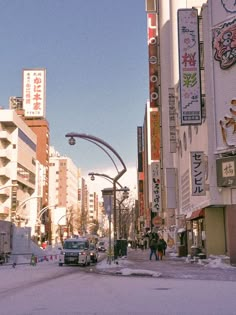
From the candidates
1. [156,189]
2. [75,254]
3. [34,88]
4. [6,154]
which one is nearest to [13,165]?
[6,154]

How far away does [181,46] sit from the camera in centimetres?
3528

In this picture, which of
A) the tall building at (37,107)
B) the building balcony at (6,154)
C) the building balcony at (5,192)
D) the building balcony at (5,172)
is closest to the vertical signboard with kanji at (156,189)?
the building balcony at (5,192)

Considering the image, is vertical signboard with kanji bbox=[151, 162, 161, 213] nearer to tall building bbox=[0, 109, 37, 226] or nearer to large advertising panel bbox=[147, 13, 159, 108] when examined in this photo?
large advertising panel bbox=[147, 13, 159, 108]

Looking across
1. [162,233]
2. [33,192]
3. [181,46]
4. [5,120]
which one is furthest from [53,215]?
[181,46]

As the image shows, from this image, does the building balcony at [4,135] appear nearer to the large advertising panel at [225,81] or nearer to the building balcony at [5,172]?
the building balcony at [5,172]

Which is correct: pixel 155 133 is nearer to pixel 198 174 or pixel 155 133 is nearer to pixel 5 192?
pixel 5 192

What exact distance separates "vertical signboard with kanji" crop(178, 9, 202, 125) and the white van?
11.0 m

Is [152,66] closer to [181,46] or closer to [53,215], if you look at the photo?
[181,46]

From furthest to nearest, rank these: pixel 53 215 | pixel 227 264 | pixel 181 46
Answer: pixel 53 215 → pixel 181 46 → pixel 227 264

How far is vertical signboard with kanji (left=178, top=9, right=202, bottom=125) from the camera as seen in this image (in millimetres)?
34831

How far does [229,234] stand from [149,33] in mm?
45346

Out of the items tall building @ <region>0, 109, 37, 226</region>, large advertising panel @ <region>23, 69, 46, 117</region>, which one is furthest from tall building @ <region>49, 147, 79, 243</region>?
tall building @ <region>0, 109, 37, 226</region>

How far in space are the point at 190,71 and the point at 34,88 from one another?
9292 centimetres

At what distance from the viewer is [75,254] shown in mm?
35844
